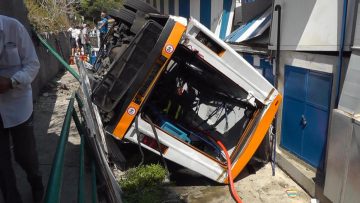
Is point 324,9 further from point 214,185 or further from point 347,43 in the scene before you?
point 214,185

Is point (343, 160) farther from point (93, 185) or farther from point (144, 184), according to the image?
point (93, 185)

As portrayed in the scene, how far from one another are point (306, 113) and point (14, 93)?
361 centimetres

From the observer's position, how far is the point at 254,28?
6035 mm

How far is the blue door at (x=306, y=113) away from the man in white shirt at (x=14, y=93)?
3315mm

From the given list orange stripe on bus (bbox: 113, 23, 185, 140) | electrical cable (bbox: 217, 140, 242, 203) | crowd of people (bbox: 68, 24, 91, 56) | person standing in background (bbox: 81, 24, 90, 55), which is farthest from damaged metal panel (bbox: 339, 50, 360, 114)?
person standing in background (bbox: 81, 24, 90, 55)

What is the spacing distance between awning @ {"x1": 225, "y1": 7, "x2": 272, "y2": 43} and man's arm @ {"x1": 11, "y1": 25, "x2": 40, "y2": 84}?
4.02 metres

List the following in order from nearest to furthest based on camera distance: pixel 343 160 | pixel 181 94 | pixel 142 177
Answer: pixel 343 160, pixel 142 177, pixel 181 94

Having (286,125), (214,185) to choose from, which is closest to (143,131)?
(214,185)

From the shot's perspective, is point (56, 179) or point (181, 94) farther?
point (181, 94)

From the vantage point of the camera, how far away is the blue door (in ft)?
13.8

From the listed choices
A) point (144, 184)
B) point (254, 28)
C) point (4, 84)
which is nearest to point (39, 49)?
point (254, 28)

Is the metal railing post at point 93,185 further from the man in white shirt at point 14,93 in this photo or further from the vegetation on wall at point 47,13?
the vegetation on wall at point 47,13

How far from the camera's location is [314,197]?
4.27 metres

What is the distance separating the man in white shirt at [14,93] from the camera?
256 centimetres
